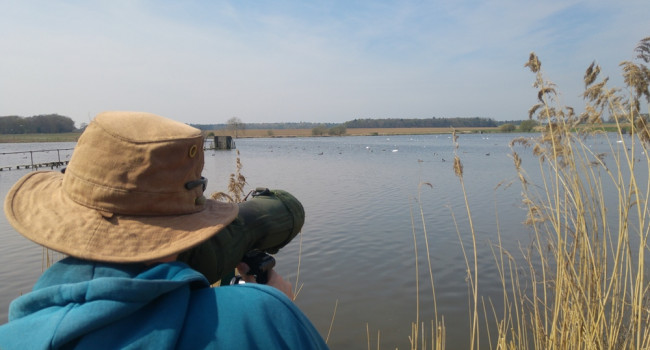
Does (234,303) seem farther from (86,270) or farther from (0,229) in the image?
(0,229)

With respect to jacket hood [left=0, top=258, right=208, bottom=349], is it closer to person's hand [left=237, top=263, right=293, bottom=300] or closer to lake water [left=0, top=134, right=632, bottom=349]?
person's hand [left=237, top=263, right=293, bottom=300]

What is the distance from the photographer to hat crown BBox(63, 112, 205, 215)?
87 centimetres

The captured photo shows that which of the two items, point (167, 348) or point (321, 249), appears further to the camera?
point (321, 249)

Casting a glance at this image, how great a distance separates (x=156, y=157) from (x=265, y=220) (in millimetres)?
412

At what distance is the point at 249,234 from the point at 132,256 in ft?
1.29

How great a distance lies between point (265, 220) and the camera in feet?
3.99

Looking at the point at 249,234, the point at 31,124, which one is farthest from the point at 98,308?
the point at 31,124

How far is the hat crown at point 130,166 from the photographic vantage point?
87cm

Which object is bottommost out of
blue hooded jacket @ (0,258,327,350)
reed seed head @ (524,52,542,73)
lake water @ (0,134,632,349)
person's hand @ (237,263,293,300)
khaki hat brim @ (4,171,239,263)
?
lake water @ (0,134,632,349)

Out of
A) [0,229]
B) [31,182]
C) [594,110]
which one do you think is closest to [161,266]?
[31,182]

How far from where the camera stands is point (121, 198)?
2.87 feet

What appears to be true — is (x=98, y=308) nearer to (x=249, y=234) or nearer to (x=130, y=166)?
(x=130, y=166)

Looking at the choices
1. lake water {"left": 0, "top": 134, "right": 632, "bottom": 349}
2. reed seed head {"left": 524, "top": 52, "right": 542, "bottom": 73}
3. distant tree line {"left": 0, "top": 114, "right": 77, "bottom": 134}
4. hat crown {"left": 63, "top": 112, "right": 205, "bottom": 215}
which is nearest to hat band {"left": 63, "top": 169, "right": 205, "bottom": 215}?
hat crown {"left": 63, "top": 112, "right": 205, "bottom": 215}

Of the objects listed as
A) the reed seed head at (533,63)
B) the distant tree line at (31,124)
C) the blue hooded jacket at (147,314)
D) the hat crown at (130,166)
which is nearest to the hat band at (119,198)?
the hat crown at (130,166)
